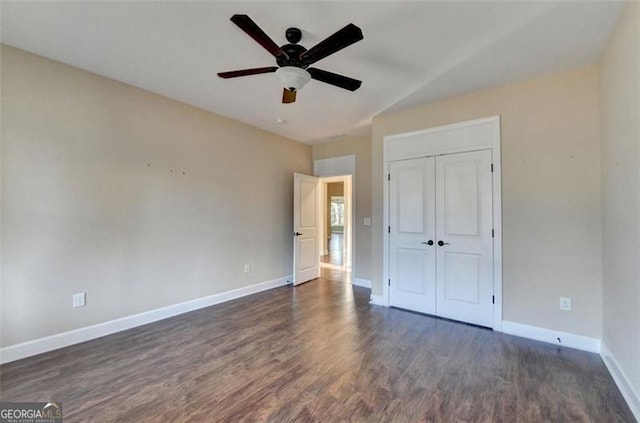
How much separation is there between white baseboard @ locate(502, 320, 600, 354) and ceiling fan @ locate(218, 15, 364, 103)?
115 inches

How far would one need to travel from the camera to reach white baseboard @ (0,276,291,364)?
2396 mm

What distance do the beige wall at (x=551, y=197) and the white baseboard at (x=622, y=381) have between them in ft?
0.77

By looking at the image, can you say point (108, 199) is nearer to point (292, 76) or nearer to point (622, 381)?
point (292, 76)

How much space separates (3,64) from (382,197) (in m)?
4.00

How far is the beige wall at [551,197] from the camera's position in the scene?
2.56 m

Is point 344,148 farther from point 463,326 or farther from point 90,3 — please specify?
point 90,3

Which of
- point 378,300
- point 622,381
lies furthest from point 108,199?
point 622,381

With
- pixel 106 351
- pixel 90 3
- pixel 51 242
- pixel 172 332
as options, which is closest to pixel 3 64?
pixel 90 3

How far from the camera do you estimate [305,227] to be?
514 centimetres

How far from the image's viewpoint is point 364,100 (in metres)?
3.43

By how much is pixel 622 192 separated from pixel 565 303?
1.23m

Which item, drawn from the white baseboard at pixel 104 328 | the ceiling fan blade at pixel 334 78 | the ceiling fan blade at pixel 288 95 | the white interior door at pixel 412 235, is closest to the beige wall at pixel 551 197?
the white interior door at pixel 412 235

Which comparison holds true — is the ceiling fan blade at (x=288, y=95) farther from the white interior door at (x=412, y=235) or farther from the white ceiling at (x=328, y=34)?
the white interior door at (x=412, y=235)

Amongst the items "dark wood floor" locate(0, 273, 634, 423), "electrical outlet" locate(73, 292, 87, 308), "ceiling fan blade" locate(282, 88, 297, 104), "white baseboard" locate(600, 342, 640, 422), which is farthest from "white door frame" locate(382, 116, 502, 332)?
"electrical outlet" locate(73, 292, 87, 308)
